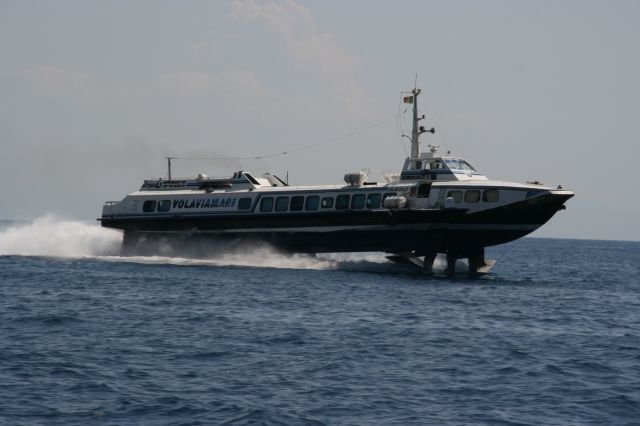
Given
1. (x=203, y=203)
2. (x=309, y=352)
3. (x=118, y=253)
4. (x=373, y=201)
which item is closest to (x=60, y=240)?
(x=118, y=253)

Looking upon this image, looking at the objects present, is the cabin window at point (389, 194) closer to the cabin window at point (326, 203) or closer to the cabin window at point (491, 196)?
the cabin window at point (326, 203)

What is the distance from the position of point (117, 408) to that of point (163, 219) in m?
32.6

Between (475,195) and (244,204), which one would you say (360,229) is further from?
(244,204)

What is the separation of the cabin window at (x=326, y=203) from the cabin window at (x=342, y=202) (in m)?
0.39

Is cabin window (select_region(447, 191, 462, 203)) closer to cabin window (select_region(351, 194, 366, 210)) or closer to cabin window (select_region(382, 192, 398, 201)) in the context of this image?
cabin window (select_region(382, 192, 398, 201))

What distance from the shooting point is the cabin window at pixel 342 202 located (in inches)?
1746

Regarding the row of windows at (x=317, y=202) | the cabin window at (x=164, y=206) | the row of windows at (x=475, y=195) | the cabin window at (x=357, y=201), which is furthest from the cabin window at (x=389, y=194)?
the cabin window at (x=164, y=206)

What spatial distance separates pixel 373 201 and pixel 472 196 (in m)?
5.02

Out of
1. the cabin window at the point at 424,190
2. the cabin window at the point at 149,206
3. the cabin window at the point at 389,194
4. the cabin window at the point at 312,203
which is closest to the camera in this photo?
the cabin window at the point at 424,190

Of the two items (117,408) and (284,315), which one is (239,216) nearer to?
(284,315)

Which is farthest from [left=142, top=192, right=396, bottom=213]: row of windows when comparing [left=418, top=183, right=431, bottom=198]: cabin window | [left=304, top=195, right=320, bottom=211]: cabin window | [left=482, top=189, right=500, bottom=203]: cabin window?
[left=482, top=189, right=500, bottom=203]: cabin window

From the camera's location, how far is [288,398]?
1750 centimetres

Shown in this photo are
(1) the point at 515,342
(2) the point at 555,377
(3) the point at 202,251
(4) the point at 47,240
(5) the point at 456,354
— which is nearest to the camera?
(2) the point at 555,377

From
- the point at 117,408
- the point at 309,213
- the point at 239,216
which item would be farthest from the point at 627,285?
the point at 117,408
